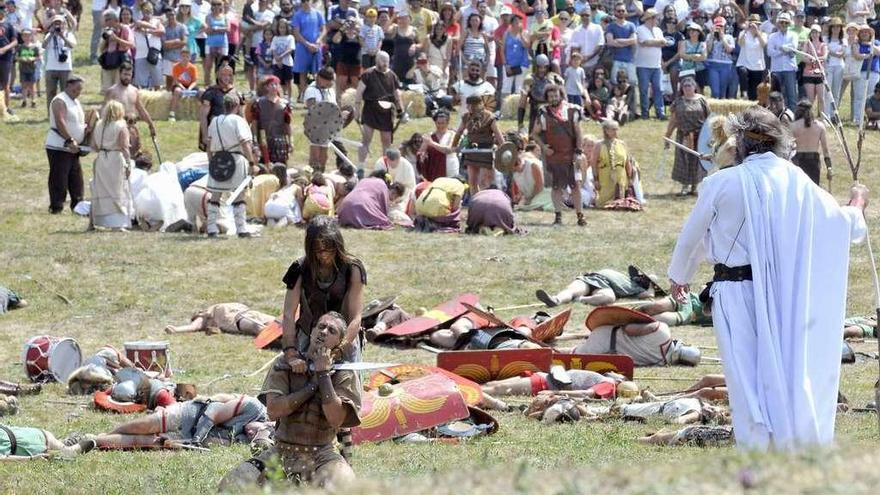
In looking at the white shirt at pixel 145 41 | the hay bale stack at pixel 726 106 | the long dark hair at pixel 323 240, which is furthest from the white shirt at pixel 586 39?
the long dark hair at pixel 323 240

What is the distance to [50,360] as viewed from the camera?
13.3 metres

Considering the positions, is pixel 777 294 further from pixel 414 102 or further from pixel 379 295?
pixel 414 102

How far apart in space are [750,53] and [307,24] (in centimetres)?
708

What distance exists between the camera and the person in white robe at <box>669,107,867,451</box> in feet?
24.6

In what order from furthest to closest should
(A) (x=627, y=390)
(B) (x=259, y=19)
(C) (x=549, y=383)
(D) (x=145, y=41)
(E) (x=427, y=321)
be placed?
(B) (x=259, y=19)
(D) (x=145, y=41)
(E) (x=427, y=321)
(C) (x=549, y=383)
(A) (x=627, y=390)

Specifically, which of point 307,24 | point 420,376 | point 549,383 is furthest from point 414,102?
point 420,376

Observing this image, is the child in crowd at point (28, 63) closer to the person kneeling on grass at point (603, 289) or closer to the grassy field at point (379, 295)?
the grassy field at point (379, 295)

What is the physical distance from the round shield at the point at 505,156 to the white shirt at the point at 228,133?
147 inches

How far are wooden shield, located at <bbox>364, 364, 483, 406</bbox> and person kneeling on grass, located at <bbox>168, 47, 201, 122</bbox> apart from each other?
47.3 feet

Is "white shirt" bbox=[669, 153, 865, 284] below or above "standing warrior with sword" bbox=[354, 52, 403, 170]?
above

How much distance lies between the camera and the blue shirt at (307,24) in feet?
87.6

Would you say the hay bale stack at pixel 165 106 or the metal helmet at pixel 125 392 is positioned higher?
the hay bale stack at pixel 165 106

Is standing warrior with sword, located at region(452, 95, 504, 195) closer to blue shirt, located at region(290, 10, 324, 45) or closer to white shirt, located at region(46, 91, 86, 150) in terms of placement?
white shirt, located at region(46, 91, 86, 150)

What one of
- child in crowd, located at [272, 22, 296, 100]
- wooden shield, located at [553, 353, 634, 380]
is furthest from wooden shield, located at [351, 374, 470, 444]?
child in crowd, located at [272, 22, 296, 100]
